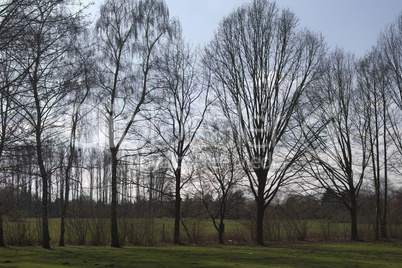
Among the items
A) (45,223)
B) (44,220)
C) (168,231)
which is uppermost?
(44,220)

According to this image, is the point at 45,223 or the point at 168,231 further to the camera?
the point at 168,231

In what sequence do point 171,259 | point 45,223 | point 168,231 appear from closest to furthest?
point 171,259 < point 45,223 < point 168,231

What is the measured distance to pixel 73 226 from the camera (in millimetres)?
18219

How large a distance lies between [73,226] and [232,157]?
9542mm

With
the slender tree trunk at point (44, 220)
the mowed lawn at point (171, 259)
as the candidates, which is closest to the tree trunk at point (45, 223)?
the slender tree trunk at point (44, 220)

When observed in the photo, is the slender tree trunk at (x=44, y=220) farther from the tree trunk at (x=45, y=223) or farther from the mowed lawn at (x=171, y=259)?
the mowed lawn at (x=171, y=259)

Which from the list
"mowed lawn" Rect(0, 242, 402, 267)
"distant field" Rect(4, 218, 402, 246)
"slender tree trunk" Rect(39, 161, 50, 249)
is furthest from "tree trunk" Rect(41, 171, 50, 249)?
"distant field" Rect(4, 218, 402, 246)

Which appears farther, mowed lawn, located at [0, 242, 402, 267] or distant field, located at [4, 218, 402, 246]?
distant field, located at [4, 218, 402, 246]

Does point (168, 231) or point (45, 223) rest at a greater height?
point (45, 223)

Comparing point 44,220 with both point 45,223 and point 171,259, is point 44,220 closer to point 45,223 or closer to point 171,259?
point 45,223

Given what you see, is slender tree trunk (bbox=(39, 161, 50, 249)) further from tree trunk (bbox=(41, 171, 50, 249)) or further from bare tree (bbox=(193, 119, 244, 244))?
bare tree (bbox=(193, 119, 244, 244))

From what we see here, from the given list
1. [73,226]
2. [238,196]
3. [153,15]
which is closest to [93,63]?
[153,15]

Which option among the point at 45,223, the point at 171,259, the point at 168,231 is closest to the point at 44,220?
the point at 45,223

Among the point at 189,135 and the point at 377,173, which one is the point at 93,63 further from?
the point at 377,173
